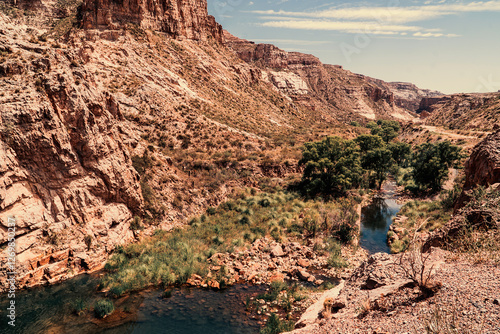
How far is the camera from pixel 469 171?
17.1 m

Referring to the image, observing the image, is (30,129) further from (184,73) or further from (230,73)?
(230,73)

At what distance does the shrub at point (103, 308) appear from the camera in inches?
555

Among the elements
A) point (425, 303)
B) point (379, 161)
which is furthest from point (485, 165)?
point (379, 161)

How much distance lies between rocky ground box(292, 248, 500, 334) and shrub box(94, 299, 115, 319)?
32.3ft

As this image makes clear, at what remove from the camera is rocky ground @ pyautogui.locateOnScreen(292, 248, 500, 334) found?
6.05 metres

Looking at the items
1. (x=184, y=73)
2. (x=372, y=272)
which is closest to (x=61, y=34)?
(x=184, y=73)

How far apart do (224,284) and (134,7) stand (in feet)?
200

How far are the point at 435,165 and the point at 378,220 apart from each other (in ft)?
42.9

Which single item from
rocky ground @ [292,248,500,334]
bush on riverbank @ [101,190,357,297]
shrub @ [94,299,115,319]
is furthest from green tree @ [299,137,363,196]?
shrub @ [94,299,115,319]

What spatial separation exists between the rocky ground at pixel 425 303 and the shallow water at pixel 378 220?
1416 cm

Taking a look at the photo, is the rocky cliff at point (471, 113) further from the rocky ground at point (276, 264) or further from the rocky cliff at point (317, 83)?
the rocky ground at point (276, 264)

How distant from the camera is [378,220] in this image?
3147 cm

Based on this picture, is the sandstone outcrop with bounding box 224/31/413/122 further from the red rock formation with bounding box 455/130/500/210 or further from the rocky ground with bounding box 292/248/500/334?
the rocky ground with bounding box 292/248/500/334

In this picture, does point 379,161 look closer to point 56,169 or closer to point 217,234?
point 217,234
